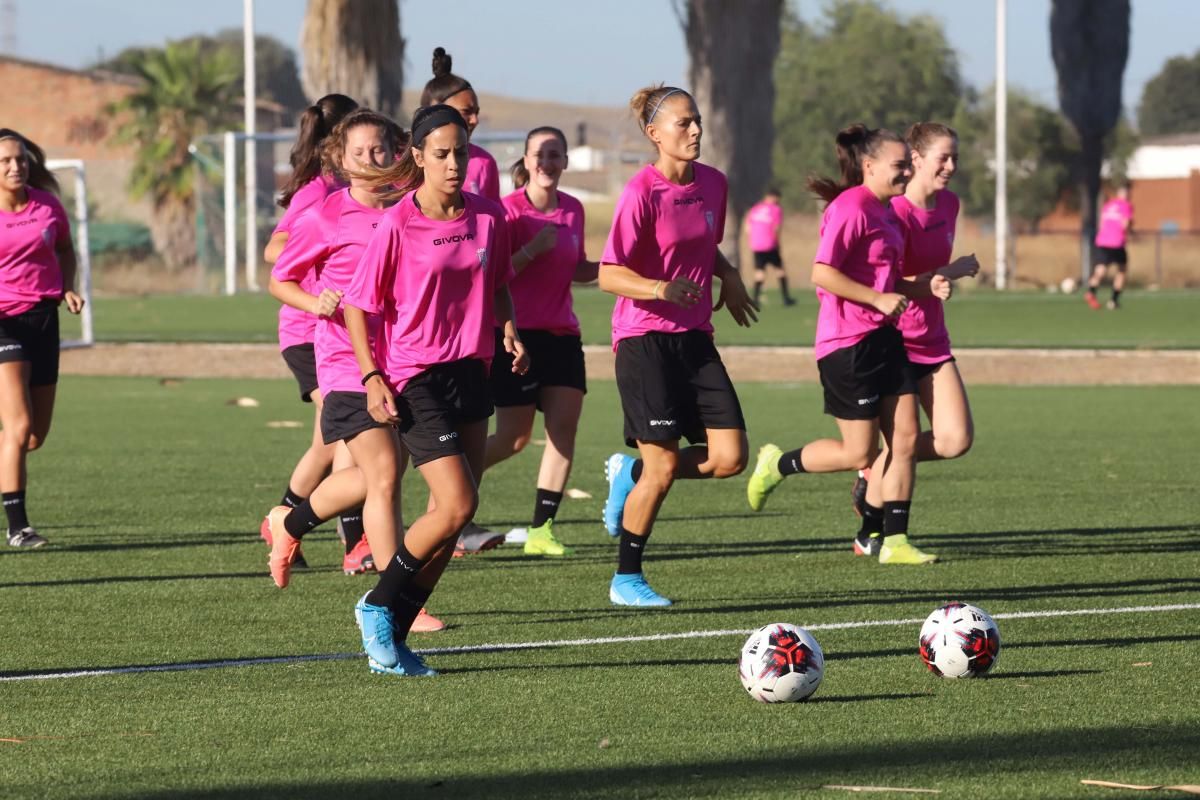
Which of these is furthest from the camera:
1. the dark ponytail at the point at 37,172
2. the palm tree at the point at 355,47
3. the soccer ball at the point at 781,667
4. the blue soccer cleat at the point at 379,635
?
the palm tree at the point at 355,47

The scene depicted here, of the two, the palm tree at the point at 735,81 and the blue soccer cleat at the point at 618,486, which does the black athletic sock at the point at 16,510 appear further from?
the palm tree at the point at 735,81

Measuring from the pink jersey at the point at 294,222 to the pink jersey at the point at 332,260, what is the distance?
0.08 metres

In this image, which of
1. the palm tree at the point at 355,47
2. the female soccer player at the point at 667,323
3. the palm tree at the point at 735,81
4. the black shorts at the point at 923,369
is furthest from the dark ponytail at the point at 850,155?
the palm tree at the point at 735,81

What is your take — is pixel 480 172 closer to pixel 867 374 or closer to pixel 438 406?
pixel 867 374

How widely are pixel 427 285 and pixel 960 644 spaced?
2.21 meters

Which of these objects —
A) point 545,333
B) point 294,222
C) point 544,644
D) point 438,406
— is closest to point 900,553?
point 545,333

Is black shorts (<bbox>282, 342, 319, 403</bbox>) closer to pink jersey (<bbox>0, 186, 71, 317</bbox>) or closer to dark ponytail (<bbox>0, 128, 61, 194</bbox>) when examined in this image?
pink jersey (<bbox>0, 186, 71, 317</bbox>)

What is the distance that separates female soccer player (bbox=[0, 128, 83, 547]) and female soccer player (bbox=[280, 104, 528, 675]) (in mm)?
4186

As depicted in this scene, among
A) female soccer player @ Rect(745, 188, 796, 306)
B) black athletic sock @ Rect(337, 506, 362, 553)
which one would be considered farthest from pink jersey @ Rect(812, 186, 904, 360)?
female soccer player @ Rect(745, 188, 796, 306)

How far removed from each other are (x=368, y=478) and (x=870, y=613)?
7.03 ft

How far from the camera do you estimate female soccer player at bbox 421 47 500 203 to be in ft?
32.8

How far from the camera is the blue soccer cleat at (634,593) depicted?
8.94 metres

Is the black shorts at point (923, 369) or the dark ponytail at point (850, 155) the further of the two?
the black shorts at point (923, 369)

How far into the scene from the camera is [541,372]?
35.0 ft
